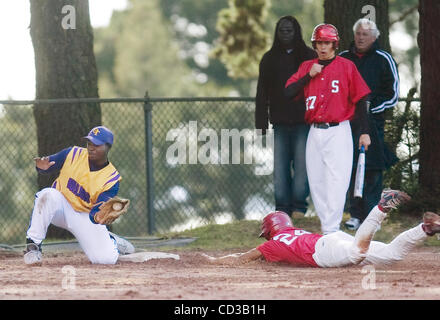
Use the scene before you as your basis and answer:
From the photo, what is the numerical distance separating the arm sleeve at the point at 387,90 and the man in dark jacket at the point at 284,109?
2.68 ft

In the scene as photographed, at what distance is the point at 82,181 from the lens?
10.2m

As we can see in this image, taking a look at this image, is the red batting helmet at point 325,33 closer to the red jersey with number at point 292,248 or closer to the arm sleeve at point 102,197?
the red jersey with number at point 292,248

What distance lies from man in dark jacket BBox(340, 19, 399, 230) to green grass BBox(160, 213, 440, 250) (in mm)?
530

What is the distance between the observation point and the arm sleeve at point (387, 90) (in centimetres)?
1205

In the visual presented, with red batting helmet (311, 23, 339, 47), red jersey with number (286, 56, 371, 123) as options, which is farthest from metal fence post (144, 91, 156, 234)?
red batting helmet (311, 23, 339, 47)

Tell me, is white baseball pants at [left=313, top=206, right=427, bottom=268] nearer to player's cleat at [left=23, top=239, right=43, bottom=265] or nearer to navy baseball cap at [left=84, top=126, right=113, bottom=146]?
navy baseball cap at [left=84, top=126, right=113, bottom=146]

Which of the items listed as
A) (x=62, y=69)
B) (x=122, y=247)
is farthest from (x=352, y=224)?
(x=62, y=69)

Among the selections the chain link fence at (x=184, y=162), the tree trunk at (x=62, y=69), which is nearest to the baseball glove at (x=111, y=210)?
the tree trunk at (x=62, y=69)

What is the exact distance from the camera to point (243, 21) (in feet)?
62.5

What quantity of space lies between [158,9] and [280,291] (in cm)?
4771

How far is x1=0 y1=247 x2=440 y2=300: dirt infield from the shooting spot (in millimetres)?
7762

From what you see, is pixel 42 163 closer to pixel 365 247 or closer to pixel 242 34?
pixel 365 247
